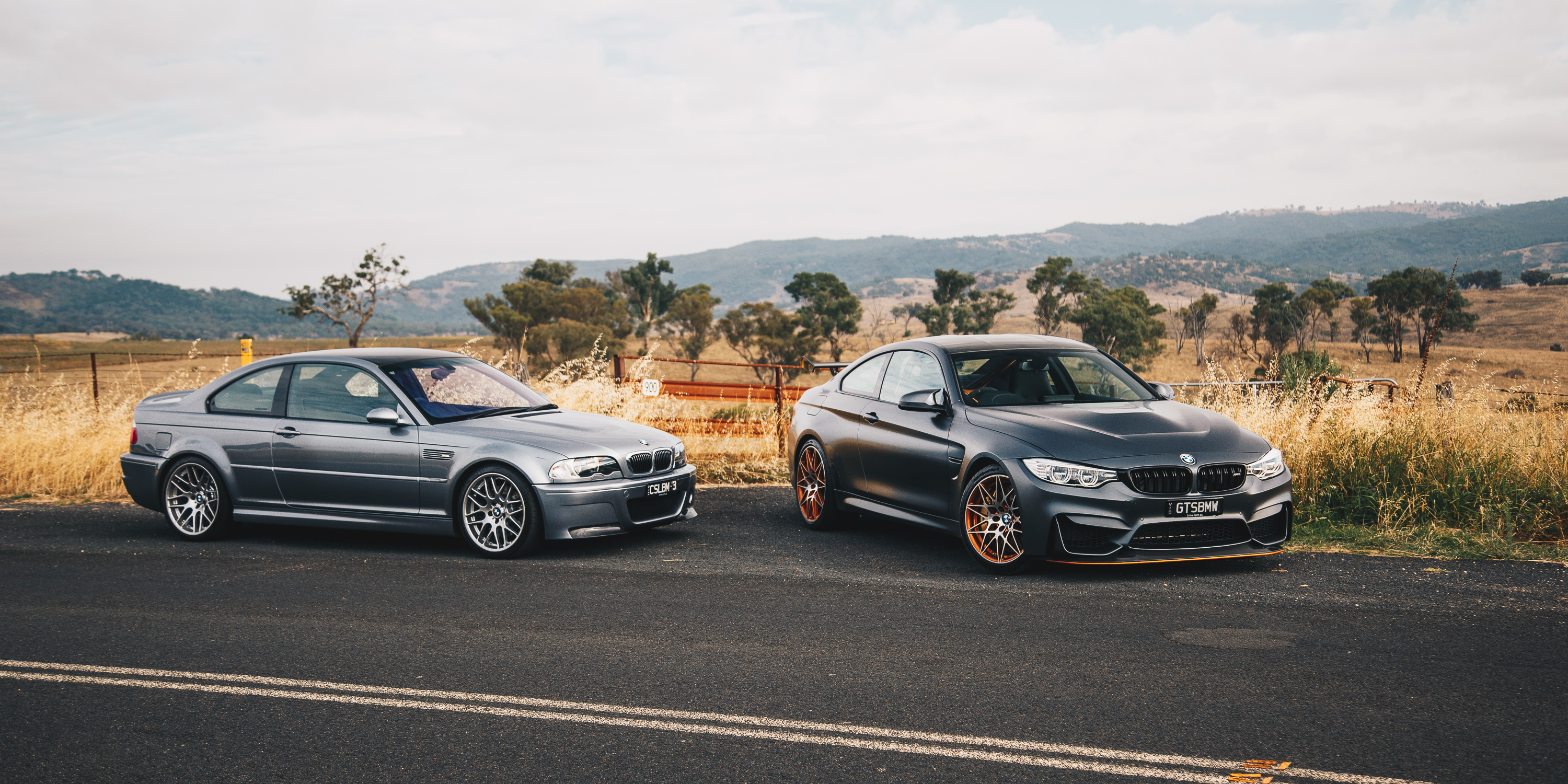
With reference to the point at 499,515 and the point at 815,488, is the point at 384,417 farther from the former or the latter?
the point at 815,488

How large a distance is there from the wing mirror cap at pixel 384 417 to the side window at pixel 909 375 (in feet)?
12.9

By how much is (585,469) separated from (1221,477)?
452cm

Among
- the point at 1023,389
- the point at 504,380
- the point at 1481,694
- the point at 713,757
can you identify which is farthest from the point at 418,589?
the point at 1481,694

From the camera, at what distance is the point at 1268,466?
700 centimetres

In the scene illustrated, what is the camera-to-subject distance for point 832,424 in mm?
8984

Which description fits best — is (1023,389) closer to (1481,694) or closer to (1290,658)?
(1290,658)

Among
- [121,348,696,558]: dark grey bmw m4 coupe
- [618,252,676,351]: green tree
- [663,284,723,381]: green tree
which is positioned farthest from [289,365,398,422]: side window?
[618,252,676,351]: green tree

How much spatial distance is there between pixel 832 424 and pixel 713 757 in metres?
5.21

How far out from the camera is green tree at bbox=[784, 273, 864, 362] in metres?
68.6

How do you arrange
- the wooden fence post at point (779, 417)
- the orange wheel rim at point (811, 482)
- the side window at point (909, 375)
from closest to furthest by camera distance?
the side window at point (909, 375) → the orange wheel rim at point (811, 482) → the wooden fence post at point (779, 417)

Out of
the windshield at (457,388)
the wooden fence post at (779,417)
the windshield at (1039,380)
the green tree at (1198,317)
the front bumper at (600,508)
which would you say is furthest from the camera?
the green tree at (1198,317)

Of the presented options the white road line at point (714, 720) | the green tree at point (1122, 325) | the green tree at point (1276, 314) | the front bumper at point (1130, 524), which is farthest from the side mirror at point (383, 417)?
the green tree at point (1276, 314)

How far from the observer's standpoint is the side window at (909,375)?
26.9ft

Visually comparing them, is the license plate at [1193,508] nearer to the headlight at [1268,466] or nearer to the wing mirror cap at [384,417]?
the headlight at [1268,466]
